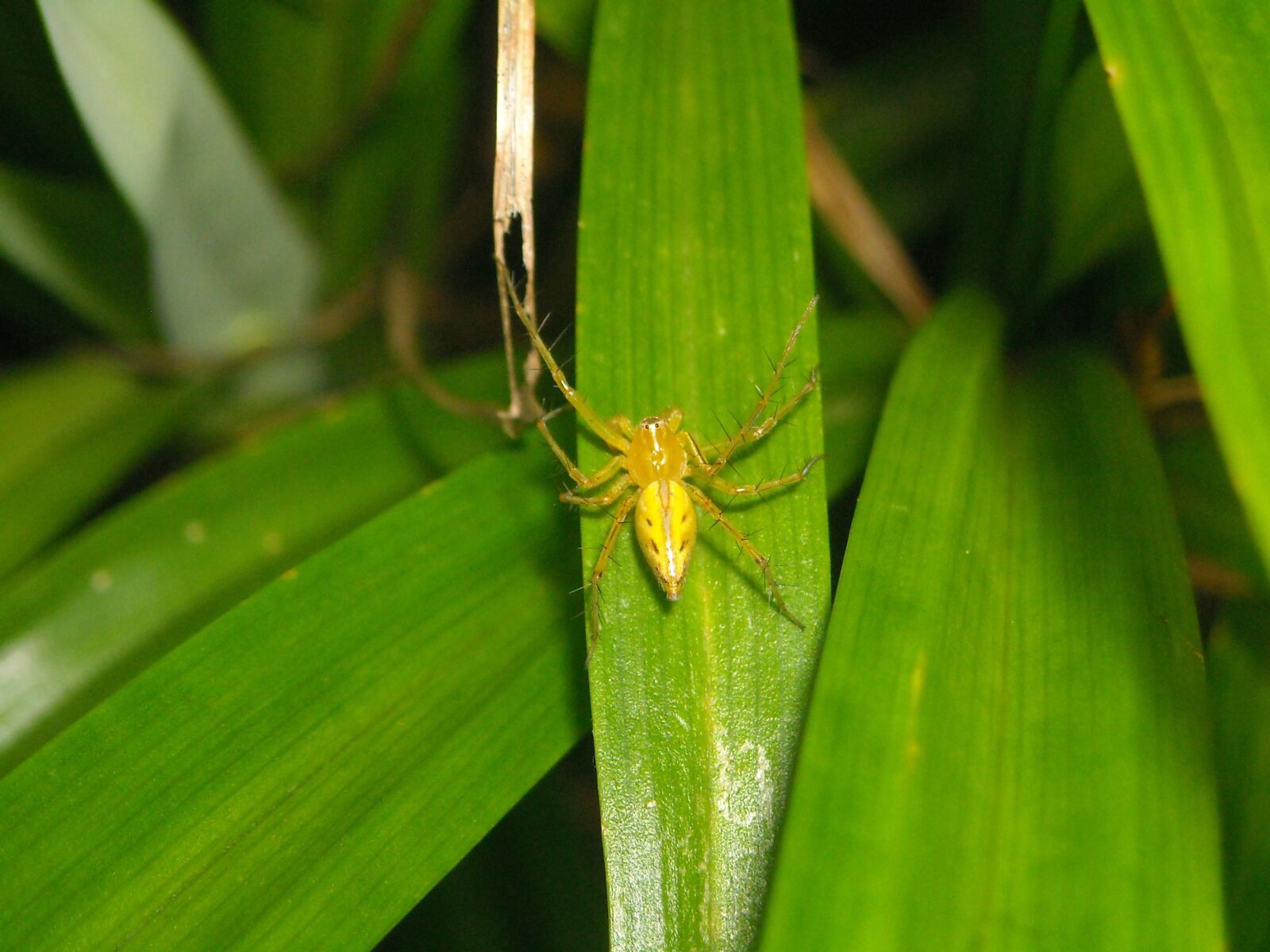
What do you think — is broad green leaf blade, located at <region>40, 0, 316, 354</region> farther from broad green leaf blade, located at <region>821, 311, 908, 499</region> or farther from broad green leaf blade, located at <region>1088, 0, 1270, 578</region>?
broad green leaf blade, located at <region>1088, 0, 1270, 578</region>

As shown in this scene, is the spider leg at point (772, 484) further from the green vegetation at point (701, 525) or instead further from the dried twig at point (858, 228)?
the dried twig at point (858, 228)

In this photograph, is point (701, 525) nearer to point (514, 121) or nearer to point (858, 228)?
point (514, 121)

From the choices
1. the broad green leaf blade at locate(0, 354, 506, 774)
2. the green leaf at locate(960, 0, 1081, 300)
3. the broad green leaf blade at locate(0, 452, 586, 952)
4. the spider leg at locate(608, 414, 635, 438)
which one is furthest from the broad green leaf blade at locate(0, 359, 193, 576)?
the green leaf at locate(960, 0, 1081, 300)

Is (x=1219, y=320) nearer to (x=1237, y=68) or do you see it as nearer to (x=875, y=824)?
(x=1237, y=68)

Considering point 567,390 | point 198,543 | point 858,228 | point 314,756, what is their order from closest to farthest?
point 314,756, point 567,390, point 198,543, point 858,228

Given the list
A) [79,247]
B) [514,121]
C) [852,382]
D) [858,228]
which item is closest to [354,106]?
[79,247]

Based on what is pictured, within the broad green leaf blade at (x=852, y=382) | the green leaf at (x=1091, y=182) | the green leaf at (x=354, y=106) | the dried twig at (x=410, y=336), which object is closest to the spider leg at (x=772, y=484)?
the broad green leaf blade at (x=852, y=382)

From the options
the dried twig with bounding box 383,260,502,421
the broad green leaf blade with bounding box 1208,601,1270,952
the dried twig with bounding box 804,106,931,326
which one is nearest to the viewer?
the broad green leaf blade with bounding box 1208,601,1270,952
